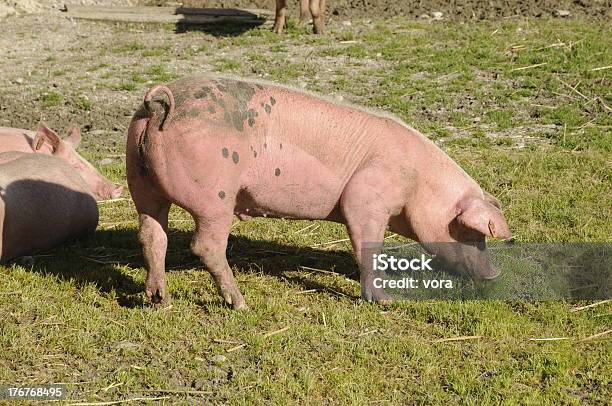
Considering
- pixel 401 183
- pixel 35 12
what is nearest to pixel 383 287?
pixel 401 183

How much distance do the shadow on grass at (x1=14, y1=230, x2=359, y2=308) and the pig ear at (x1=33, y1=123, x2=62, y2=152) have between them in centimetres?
118

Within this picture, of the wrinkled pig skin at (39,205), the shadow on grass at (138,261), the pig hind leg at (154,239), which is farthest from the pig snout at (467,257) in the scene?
the wrinkled pig skin at (39,205)

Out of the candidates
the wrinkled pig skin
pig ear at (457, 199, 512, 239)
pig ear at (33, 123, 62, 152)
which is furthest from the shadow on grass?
pig ear at (33, 123, 62, 152)

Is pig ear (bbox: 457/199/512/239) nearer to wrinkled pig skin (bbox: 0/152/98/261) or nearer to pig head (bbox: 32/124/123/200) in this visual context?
wrinkled pig skin (bbox: 0/152/98/261)

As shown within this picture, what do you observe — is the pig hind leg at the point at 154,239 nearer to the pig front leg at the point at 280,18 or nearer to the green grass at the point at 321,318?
the green grass at the point at 321,318

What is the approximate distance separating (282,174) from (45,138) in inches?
124

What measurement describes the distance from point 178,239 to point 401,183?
2.08 metres

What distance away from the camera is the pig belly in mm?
5410

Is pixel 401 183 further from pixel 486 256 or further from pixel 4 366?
pixel 4 366

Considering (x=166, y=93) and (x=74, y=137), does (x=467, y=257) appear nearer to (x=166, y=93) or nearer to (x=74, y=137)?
(x=166, y=93)

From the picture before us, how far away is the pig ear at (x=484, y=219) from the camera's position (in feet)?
18.2

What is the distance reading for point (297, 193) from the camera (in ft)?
18.2

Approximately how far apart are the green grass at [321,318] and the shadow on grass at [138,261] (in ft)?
0.05

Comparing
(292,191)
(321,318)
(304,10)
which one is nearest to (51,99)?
(304,10)
